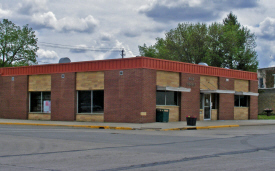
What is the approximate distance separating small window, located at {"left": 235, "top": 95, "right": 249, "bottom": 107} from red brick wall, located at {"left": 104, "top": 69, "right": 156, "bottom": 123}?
12.4 metres

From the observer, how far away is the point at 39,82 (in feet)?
108

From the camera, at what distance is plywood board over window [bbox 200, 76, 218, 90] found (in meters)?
32.3

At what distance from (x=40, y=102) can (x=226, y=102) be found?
59.0 feet

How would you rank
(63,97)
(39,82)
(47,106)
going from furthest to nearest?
(39,82)
(47,106)
(63,97)

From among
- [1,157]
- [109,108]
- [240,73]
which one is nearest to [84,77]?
[109,108]

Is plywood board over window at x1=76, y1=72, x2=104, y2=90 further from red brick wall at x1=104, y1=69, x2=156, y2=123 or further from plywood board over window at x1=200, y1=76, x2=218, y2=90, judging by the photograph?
plywood board over window at x1=200, y1=76, x2=218, y2=90

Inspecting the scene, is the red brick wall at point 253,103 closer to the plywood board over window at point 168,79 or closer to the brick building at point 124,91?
the brick building at point 124,91

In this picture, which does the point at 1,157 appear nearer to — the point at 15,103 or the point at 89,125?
the point at 89,125

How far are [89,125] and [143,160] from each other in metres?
16.3

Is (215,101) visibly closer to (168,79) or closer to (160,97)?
(168,79)

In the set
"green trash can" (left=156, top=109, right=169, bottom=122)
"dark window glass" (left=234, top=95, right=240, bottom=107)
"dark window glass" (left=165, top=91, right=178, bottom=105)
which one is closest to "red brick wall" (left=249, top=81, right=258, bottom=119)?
"dark window glass" (left=234, top=95, right=240, bottom=107)

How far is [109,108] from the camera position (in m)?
Result: 28.5

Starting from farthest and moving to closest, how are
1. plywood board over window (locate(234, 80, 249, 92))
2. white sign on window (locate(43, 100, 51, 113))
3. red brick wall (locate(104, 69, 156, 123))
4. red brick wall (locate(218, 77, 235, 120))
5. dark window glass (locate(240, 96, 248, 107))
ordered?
dark window glass (locate(240, 96, 248, 107))
plywood board over window (locate(234, 80, 249, 92))
red brick wall (locate(218, 77, 235, 120))
white sign on window (locate(43, 100, 51, 113))
red brick wall (locate(104, 69, 156, 123))

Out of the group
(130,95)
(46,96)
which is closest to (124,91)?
(130,95)
